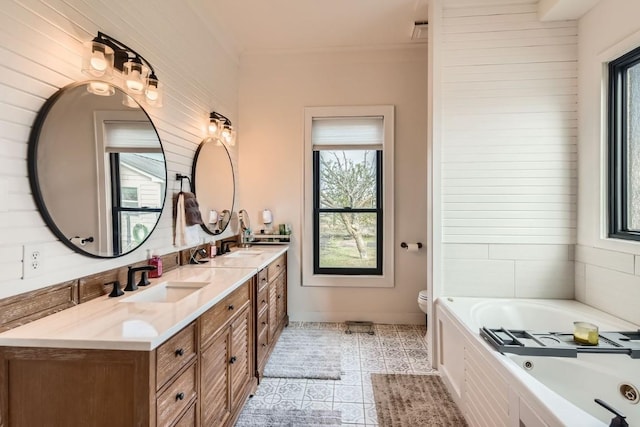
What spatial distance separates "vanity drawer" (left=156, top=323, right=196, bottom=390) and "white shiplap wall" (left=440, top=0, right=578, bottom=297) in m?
1.98

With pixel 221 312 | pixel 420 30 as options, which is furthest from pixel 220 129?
pixel 420 30

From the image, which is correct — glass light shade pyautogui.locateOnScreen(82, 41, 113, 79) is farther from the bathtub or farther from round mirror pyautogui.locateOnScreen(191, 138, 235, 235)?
the bathtub

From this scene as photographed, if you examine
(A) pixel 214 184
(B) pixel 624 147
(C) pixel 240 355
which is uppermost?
(B) pixel 624 147

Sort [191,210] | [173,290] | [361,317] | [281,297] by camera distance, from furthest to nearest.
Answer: [361,317]
[281,297]
[191,210]
[173,290]

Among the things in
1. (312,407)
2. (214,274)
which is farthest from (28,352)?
(312,407)

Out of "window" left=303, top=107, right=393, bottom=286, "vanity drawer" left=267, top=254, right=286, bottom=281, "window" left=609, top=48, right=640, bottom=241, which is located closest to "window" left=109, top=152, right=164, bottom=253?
"vanity drawer" left=267, top=254, right=286, bottom=281

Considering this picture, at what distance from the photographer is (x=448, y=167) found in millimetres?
2541

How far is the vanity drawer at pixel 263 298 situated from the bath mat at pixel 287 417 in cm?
68

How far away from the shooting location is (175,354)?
1.25 meters

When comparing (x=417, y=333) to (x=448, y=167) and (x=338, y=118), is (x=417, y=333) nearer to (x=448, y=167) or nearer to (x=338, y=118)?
(x=448, y=167)

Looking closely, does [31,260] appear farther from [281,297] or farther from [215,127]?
[281,297]

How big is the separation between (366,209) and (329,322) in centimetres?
137

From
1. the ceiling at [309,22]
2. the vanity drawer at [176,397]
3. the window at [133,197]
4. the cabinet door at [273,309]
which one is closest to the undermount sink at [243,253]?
the cabinet door at [273,309]

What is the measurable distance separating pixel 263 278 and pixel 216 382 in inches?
38.3
